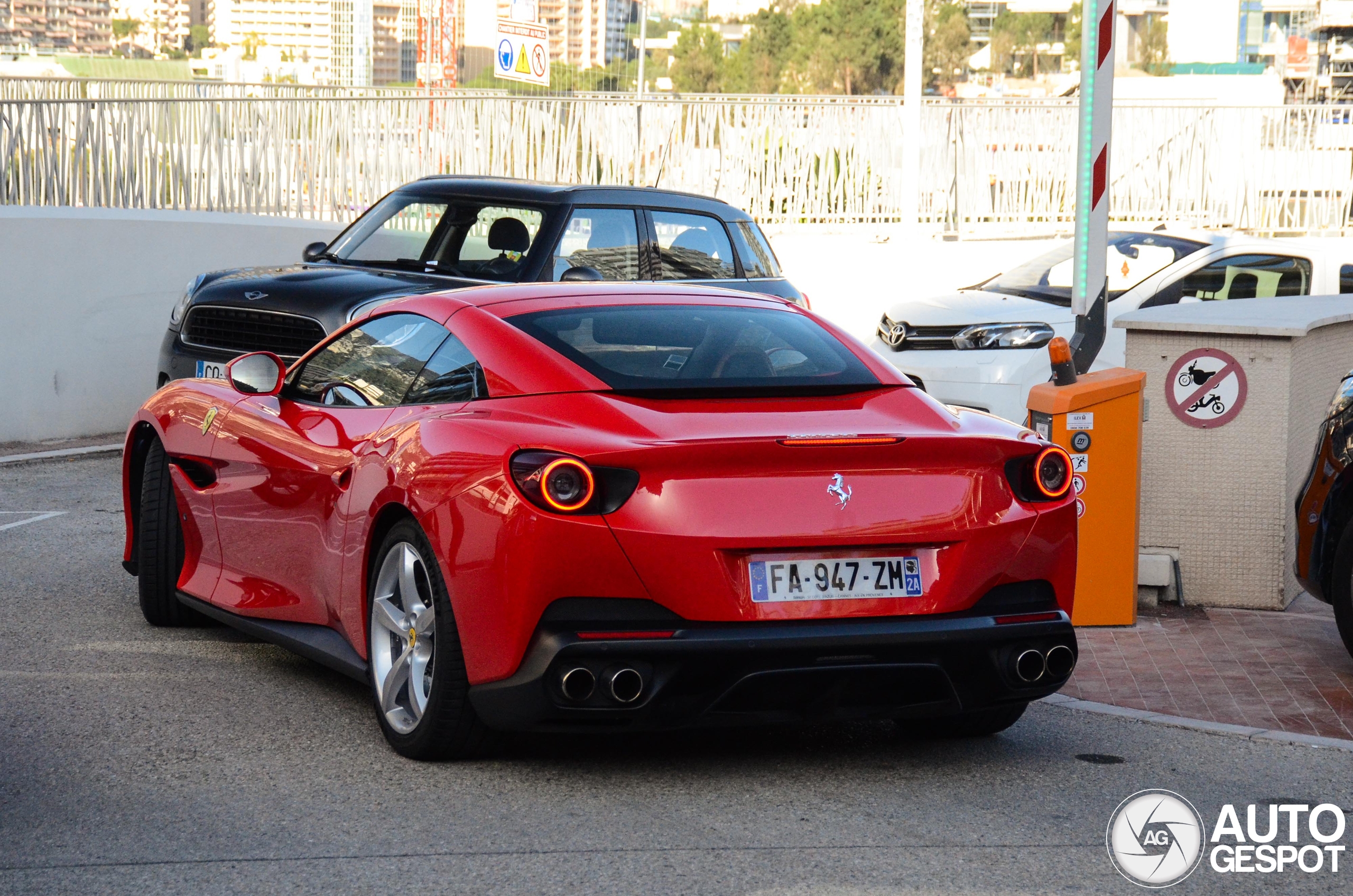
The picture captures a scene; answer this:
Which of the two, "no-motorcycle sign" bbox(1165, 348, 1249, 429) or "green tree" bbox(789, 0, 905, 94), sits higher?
"green tree" bbox(789, 0, 905, 94)

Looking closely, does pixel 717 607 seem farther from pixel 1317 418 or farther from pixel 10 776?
pixel 1317 418

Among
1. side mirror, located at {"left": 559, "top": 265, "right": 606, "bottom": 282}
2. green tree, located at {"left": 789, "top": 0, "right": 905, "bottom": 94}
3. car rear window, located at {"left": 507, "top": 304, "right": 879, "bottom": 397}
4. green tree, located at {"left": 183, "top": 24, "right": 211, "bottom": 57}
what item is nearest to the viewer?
car rear window, located at {"left": 507, "top": 304, "right": 879, "bottom": 397}

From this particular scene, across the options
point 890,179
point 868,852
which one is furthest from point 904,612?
point 890,179

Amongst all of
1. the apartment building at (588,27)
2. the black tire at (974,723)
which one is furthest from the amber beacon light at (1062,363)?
the apartment building at (588,27)

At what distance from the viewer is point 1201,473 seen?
801cm

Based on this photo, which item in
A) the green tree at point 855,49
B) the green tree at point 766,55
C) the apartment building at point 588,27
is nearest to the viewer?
the green tree at point 855,49

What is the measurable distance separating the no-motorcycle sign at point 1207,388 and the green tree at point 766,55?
10202cm

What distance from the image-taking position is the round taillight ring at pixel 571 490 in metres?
4.56

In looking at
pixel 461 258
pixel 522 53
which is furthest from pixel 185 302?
pixel 522 53

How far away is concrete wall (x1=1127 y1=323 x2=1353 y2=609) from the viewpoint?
25.9 feet

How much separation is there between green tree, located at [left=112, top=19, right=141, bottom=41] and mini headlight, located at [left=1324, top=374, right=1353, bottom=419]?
3373 inches

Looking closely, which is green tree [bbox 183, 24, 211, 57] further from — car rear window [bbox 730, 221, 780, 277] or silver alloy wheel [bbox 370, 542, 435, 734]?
silver alloy wheel [bbox 370, 542, 435, 734]

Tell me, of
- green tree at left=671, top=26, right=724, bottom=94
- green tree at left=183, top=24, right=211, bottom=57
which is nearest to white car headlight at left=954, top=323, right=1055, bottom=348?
green tree at left=671, top=26, right=724, bottom=94

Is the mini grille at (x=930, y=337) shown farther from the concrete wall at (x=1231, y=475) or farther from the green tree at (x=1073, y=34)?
the green tree at (x=1073, y=34)
